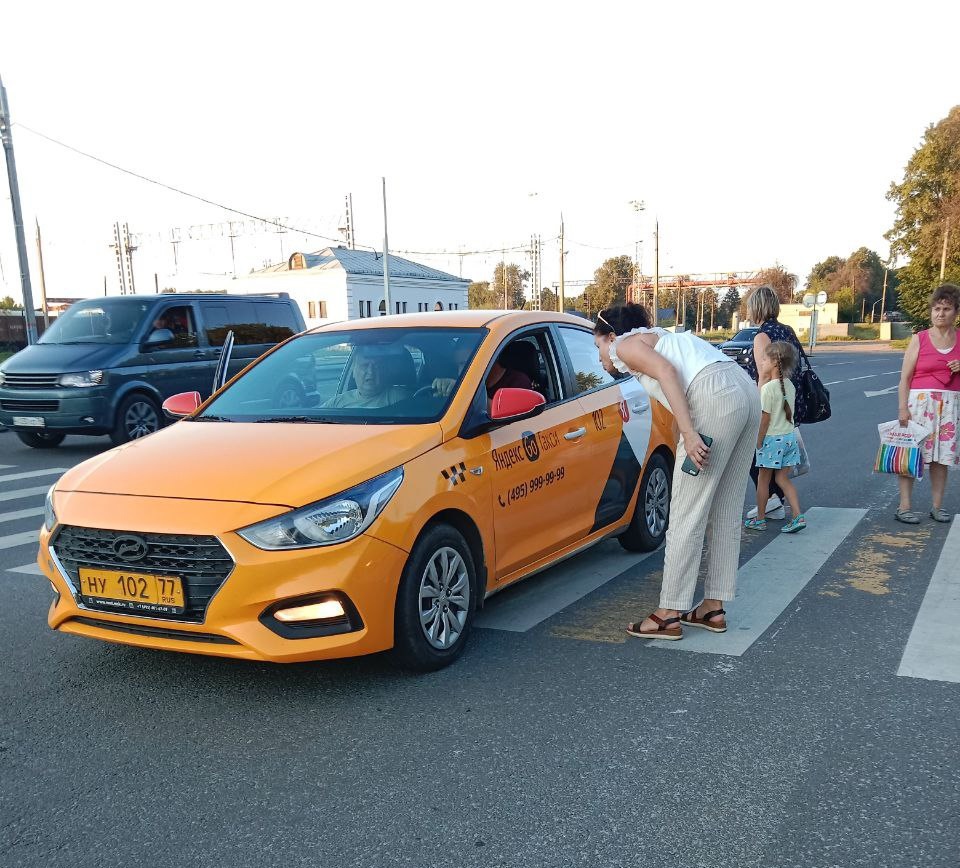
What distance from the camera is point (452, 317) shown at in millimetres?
5477

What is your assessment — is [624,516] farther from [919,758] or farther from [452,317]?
[919,758]

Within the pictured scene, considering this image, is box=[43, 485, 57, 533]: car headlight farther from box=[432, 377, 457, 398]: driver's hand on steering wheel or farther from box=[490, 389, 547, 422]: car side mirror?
box=[490, 389, 547, 422]: car side mirror

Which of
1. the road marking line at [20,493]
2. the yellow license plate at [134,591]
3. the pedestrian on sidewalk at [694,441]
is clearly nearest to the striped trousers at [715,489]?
the pedestrian on sidewalk at [694,441]

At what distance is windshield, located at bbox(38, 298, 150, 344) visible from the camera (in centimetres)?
1211

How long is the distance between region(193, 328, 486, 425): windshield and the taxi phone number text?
58 centimetres

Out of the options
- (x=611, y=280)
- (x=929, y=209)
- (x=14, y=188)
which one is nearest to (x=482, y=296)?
(x=611, y=280)

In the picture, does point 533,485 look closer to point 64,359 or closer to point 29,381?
point 64,359

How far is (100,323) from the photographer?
12312 millimetres

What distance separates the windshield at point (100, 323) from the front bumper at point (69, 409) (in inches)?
36.6

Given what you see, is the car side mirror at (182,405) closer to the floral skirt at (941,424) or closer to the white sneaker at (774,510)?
the white sneaker at (774,510)

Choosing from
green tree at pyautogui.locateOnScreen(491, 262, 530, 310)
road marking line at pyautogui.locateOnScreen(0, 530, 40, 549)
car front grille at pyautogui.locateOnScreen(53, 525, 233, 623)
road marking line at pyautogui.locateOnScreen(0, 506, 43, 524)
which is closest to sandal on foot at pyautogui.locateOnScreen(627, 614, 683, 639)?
car front grille at pyautogui.locateOnScreen(53, 525, 233, 623)

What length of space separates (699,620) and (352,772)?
2.16 metres

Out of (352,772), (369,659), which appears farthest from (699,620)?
(352,772)

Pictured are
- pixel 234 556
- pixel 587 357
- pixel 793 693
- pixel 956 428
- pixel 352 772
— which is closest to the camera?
pixel 352 772
